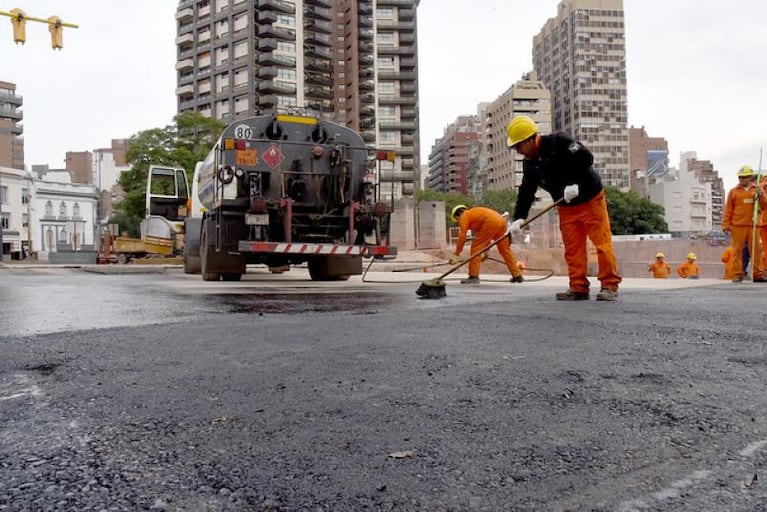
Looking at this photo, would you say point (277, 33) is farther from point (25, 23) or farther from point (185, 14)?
point (25, 23)

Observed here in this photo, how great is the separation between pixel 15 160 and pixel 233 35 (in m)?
42.4

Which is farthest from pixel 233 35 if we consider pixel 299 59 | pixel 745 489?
pixel 745 489

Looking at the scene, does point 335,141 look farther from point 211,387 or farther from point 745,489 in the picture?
point 745,489

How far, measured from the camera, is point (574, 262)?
6605 mm

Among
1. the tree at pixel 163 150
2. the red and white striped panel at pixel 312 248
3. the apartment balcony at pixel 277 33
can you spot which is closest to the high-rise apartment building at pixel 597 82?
the apartment balcony at pixel 277 33

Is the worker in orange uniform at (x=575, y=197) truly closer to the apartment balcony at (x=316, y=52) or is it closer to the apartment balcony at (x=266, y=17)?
the apartment balcony at (x=266, y=17)

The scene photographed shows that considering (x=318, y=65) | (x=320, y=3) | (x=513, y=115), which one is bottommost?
(x=513, y=115)

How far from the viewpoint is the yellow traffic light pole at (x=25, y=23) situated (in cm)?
1666

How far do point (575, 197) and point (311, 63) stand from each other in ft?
260

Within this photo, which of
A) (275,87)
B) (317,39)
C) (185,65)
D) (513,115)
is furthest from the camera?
(513,115)

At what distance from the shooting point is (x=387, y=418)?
2098 millimetres

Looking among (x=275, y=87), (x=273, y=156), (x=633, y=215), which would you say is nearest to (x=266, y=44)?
(x=275, y=87)

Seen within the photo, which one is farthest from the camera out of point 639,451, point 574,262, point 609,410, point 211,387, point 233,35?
point 233,35

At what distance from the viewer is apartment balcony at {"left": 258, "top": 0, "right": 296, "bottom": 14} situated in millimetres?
76500
